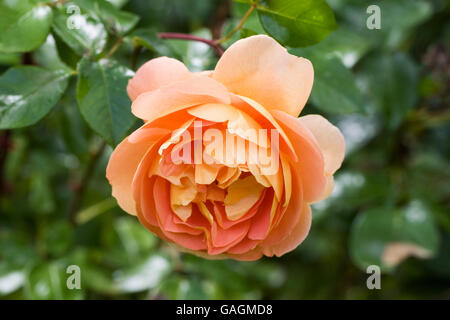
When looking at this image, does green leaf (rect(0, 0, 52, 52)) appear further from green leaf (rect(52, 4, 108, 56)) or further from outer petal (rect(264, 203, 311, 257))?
outer petal (rect(264, 203, 311, 257))

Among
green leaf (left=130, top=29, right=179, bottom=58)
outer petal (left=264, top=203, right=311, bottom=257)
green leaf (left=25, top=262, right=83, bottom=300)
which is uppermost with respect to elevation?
green leaf (left=130, top=29, right=179, bottom=58)

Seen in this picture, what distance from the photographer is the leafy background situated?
652mm

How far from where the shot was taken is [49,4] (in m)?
0.68

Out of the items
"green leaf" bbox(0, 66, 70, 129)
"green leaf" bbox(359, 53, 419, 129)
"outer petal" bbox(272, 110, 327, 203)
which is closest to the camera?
Answer: "outer petal" bbox(272, 110, 327, 203)

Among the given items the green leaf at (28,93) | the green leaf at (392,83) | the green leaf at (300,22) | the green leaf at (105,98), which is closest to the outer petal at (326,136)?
the green leaf at (300,22)

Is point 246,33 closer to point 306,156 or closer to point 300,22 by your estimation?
point 300,22

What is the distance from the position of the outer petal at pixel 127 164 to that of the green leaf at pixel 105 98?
34 mm

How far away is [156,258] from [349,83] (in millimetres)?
580

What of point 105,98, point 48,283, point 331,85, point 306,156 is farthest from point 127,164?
point 48,283

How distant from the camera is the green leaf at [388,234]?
109cm

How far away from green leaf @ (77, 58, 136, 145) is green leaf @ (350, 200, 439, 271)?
0.67 m

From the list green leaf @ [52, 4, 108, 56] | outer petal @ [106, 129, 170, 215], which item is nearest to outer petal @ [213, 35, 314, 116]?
outer petal @ [106, 129, 170, 215]

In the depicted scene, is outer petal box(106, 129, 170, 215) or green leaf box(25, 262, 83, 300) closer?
outer petal box(106, 129, 170, 215)

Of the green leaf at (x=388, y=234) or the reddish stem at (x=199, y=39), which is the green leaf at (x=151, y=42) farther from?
the green leaf at (x=388, y=234)
